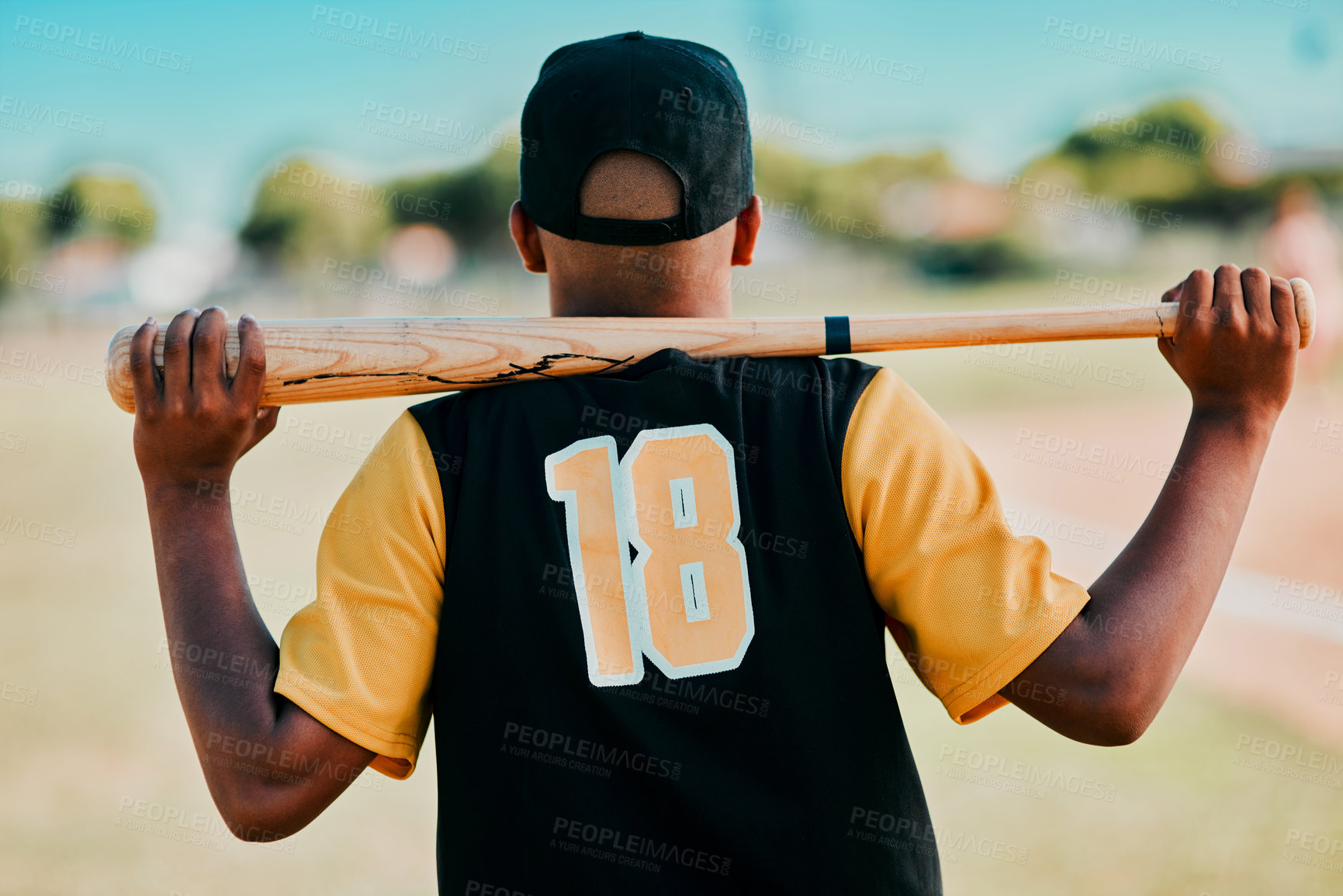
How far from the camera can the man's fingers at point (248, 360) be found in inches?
50.7

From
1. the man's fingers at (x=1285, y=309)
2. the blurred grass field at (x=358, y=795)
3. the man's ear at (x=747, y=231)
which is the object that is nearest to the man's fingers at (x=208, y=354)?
the man's ear at (x=747, y=231)

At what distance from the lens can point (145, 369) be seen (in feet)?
4.16

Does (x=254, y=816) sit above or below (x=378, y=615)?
below

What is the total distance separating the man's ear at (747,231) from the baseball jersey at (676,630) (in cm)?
36

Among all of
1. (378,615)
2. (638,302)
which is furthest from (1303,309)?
(378,615)

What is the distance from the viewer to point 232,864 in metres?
3.18

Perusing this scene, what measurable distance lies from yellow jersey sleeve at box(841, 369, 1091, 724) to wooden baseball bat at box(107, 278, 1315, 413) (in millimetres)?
236

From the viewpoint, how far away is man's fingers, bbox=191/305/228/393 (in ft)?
4.15

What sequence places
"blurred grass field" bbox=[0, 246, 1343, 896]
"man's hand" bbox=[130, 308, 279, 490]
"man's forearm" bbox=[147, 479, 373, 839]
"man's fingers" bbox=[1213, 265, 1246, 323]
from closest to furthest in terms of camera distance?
1. "man's forearm" bbox=[147, 479, 373, 839]
2. "man's hand" bbox=[130, 308, 279, 490]
3. "man's fingers" bbox=[1213, 265, 1246, 323]
4. "blurred grass field" bbox=[0, 246, 1343, 896]

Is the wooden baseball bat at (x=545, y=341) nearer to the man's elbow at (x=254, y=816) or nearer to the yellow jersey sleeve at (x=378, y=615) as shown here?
the yellow jersey sleeve at (x=378, y=615)

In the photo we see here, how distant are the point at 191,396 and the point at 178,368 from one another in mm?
37

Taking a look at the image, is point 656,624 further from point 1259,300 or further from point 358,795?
point 358,795

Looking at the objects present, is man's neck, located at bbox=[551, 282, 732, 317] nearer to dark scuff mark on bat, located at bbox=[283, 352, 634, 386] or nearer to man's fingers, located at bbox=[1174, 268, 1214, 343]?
dark scuff mark on bat, located at bbox=[283, 352, 634, 386]

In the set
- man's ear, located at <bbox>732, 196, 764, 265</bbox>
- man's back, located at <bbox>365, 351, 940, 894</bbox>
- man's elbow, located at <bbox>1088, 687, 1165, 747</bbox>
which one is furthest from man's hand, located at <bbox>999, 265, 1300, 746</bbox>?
man's ear, located at <bbox>732, 196, 764, 265</bbox>
